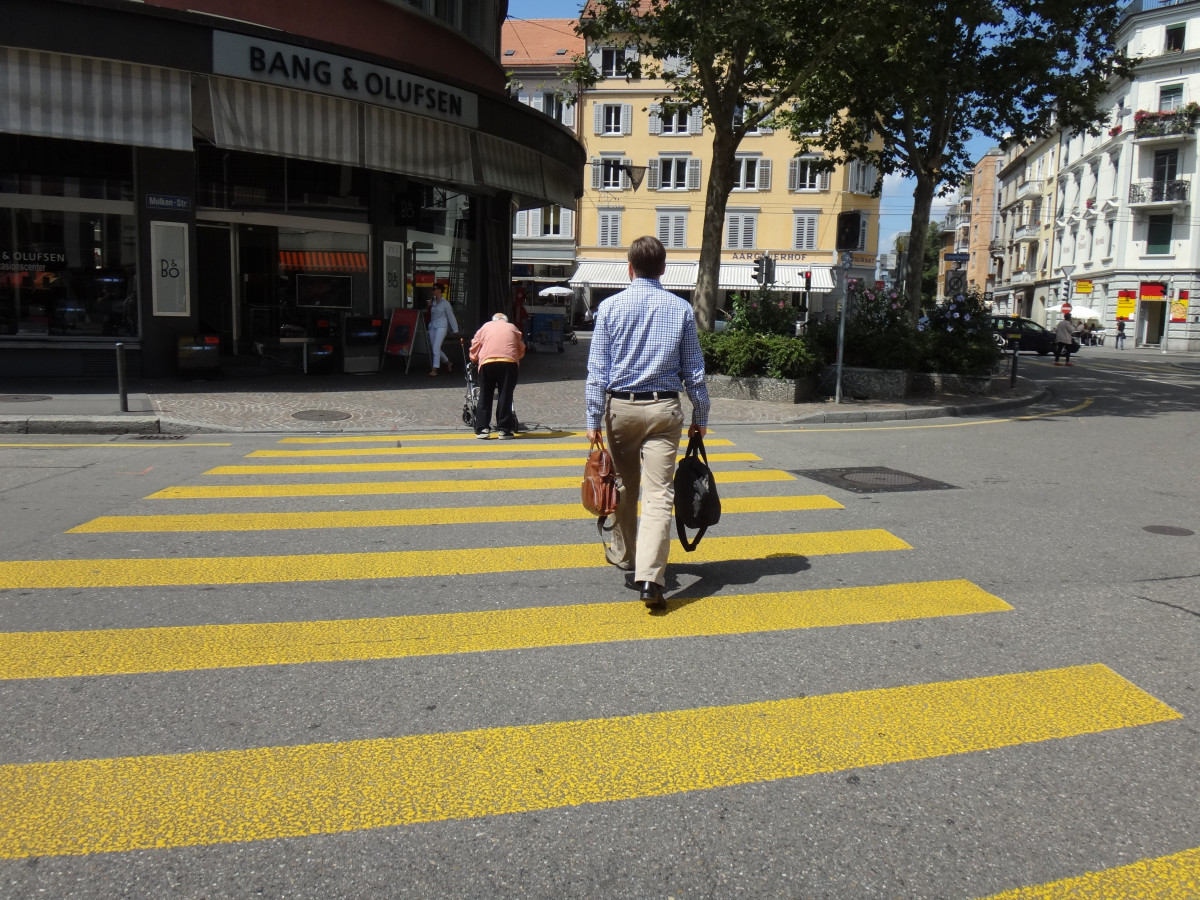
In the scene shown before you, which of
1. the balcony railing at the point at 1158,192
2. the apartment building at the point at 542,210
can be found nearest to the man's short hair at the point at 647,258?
the apartment building at the point at 542,210

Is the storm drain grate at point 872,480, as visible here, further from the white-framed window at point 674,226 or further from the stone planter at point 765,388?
the white-framed window at point 674,226

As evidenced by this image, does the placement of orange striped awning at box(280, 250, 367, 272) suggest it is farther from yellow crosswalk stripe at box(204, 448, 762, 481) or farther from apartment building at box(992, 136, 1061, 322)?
apartment building at box(992, 136, 1061, 322)

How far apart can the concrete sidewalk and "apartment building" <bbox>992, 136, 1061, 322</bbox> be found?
54030 millimetres

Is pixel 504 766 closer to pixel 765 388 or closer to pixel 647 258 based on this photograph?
pixel 647 258

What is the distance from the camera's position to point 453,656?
14.6 ft

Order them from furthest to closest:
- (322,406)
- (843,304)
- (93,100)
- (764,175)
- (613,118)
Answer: (613,118)
(764,175)
(843,304)
(322,406)
(93,100)

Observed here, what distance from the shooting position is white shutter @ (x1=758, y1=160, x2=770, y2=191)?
51.6m

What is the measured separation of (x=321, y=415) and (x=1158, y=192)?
5315 cm

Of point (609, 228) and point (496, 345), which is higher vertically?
point (609, 228)

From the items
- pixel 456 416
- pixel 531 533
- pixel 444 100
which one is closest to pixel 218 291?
pixel 444 100

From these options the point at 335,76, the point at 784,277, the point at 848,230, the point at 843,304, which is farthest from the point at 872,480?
the point at 784,277

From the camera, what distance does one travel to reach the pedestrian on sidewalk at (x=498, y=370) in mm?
11484

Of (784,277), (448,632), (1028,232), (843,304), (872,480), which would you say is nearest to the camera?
(448,632)

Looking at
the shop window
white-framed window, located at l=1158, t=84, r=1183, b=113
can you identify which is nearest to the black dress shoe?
the shop window
